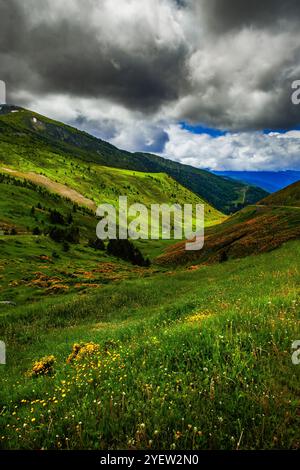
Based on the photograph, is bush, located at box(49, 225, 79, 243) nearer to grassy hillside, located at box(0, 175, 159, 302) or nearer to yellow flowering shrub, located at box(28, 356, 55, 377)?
grassy hillside, located at box(0, 175, 159, 302)

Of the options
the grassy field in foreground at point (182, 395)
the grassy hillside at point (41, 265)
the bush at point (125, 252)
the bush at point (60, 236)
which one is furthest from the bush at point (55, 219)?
the grassy field in foreground at point (182, 395)

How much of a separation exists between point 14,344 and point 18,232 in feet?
257

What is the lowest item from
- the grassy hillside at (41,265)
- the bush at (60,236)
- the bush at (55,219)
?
the grassy hillside at (41,265)

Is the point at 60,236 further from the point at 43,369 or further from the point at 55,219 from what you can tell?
the point at 43,369

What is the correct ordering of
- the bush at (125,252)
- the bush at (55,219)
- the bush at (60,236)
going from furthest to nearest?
the bush at (55,219)
the bush at (125,252)
the bush at (60,236)

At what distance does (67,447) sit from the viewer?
444cm

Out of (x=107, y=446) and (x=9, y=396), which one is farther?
(x=9, y=396)

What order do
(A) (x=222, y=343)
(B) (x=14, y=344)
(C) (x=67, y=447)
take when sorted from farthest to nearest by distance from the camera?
(B) (x=14, y=344)
(A) (x=222, y=343)
(C) (x=67, y=447)

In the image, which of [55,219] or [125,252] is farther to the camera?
[55,219]

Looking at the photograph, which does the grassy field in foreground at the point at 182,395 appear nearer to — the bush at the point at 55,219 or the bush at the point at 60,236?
the bush at the point at 60,236

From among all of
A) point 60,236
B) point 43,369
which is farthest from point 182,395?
point 60,236

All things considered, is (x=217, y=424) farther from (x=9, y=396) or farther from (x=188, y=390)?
(x=9, y=396)

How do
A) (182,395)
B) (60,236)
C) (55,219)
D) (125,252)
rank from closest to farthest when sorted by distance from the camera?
(182,395), (60,236), (125,252), (55,219)

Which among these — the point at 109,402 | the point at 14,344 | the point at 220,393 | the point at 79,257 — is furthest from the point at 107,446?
the point at 79,257
